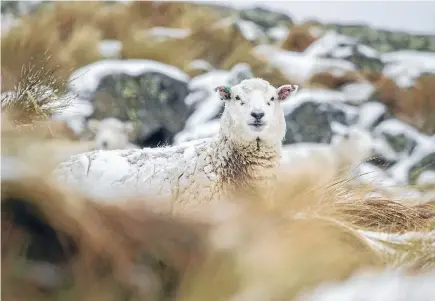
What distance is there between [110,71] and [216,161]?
36cm

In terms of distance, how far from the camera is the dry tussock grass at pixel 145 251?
81 centimetres

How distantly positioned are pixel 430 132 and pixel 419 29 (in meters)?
0.25

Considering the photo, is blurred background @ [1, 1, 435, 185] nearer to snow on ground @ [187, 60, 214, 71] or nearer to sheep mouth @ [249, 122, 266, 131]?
snow on ground @ [187, 60, 214, 71]

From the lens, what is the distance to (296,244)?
896 millimetres

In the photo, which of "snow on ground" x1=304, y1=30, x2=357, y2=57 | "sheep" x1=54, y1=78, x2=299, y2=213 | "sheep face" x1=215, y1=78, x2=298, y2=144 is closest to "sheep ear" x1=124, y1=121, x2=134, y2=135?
"sheep" x1=54, y1=78, x2=299, y2=213

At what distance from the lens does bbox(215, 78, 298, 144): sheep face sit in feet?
3.56

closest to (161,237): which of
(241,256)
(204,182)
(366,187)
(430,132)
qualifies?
(241,256)

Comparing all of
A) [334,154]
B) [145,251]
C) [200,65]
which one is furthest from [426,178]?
[145,251]

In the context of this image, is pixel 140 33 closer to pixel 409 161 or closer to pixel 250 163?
pixel 250 163

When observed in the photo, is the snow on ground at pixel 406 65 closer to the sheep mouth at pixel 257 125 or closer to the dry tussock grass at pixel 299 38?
the dry tussock grass at pixel 299 38

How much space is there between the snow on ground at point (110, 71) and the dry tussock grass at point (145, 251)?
1.16 ft

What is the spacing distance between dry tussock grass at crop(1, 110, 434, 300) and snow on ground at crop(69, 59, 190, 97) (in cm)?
35

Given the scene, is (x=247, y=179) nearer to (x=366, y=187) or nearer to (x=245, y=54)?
(x=366, y=187)

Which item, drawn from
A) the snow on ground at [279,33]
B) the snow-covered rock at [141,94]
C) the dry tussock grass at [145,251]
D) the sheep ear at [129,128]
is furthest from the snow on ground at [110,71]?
the dry tussock grass at [145,251]
